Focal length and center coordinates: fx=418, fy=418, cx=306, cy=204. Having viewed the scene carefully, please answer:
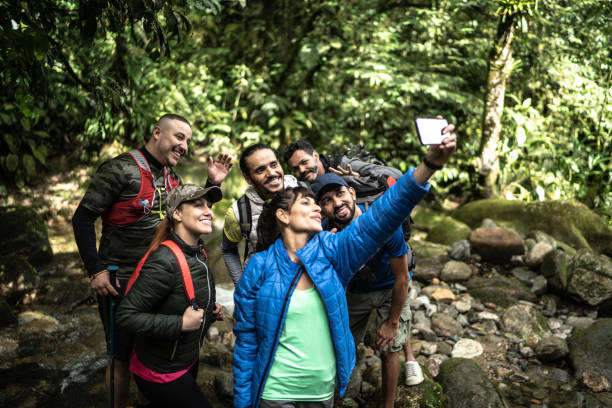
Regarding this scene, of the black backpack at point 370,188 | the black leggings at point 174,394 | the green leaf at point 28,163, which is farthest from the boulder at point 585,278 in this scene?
the green leaf at point 28,163

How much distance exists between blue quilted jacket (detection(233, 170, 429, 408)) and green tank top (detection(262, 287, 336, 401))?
1.7 inches

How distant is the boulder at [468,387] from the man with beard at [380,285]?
67 cm

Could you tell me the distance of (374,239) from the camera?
1.82 meters

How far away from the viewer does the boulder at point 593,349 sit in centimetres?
420

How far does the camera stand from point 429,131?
60.7 inches

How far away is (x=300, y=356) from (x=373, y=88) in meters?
8.12

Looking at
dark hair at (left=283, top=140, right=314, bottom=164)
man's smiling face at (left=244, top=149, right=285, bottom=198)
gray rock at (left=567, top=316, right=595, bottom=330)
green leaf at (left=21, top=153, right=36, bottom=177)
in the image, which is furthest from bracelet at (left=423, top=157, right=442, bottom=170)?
green leaf at (left=21, top=153, right=36, bottom=177)

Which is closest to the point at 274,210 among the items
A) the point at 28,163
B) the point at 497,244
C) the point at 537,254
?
the point at 497,244

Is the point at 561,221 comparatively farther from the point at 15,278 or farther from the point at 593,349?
the point at 15,278

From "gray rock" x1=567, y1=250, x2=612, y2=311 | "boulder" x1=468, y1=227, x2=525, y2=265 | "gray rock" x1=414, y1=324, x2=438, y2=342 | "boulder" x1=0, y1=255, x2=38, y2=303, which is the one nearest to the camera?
"gray rock" x1=414, y1=324, x2=438, y2=342

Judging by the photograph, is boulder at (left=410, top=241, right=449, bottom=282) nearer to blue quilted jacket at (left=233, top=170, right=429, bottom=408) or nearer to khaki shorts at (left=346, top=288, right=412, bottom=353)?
khaki shorts at (left=346, top=288, right=412, bottom=353)

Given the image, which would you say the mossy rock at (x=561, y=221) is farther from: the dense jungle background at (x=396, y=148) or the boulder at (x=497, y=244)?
the boulder at (x=497, y=244)

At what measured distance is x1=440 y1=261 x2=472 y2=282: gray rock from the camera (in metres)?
6.14

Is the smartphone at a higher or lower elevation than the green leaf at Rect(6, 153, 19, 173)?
higher
